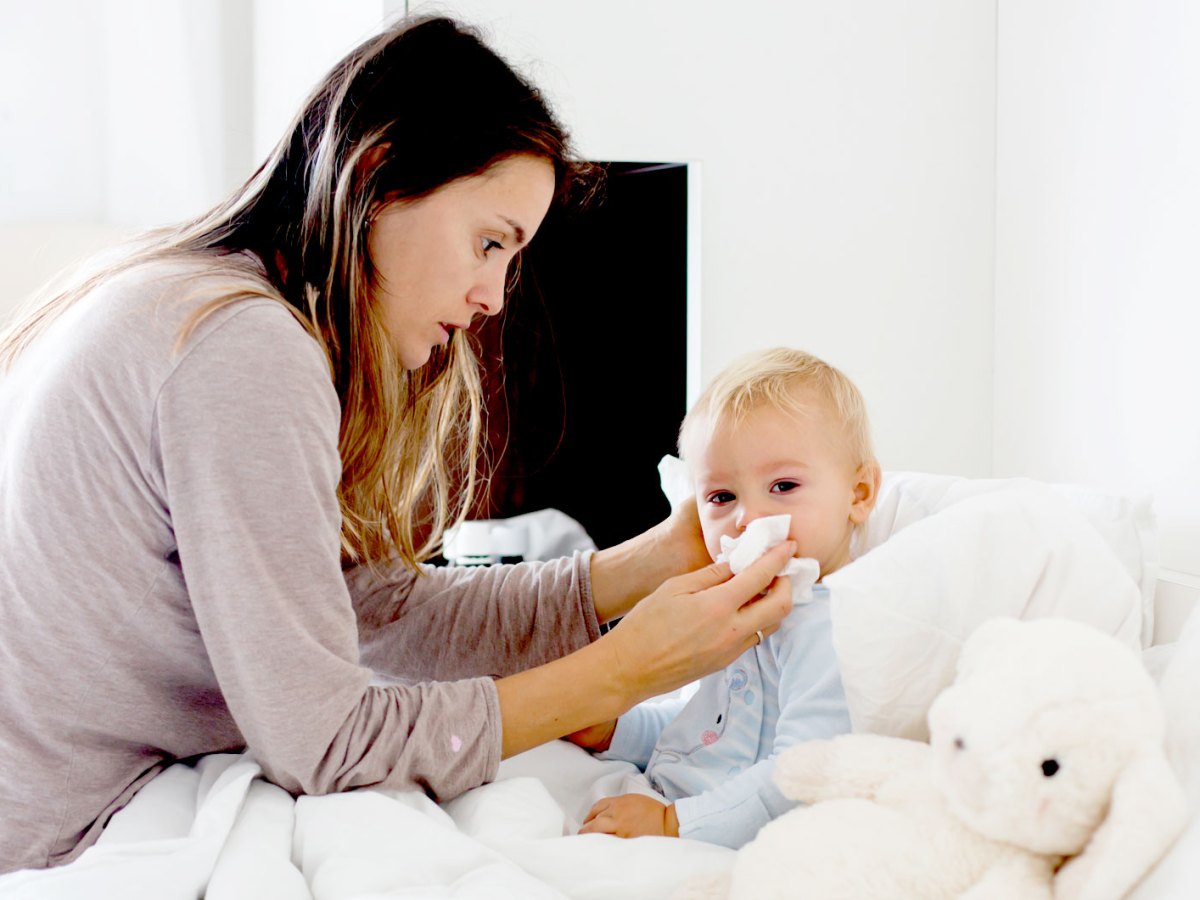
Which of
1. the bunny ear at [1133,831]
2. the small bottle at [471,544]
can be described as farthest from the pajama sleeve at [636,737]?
the small bottle at [471,544]

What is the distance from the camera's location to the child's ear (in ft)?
3.98

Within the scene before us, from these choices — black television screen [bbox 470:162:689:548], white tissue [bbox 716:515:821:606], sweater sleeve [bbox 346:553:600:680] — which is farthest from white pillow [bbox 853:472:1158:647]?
black television screen [bbox 470:162:689:548]

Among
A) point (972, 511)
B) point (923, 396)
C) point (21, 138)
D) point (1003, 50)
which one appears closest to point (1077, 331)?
point (923, 396)

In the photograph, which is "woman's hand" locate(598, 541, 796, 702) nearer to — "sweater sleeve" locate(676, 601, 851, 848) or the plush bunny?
"sweater sleeve" locate(676, 601, 851, 848)

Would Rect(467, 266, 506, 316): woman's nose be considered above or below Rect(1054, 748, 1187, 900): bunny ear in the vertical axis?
above

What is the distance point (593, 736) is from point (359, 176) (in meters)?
0.67

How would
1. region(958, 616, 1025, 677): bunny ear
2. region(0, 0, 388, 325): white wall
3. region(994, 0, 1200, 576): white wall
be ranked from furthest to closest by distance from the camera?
region(0, 0, 388, 325): white wall → region(994, 0, 1200, 576): white wall → region(958, 616, 1025, 677): bunny ear

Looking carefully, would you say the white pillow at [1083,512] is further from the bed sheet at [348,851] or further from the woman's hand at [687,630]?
the bed sheet at [348,851]

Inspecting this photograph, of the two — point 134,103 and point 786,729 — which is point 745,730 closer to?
point 786,729

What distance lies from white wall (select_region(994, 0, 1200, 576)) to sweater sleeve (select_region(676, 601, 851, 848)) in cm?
54

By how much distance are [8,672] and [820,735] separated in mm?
713

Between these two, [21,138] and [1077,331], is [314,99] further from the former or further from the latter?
[21,138]

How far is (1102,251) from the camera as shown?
170cm

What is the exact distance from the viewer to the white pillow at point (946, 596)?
0.85 meters
